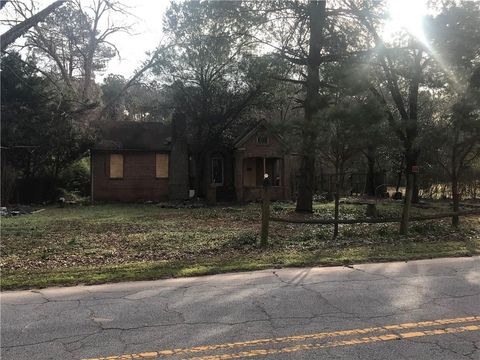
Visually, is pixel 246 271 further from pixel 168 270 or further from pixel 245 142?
pixel 245 142

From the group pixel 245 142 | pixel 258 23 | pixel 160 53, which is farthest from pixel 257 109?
pixel 258 23

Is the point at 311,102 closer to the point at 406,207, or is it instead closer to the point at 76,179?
the point at 406,207

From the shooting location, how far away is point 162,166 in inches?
1280

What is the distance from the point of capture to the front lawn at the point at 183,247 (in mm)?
9234

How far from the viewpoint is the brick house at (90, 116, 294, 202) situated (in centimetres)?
3072

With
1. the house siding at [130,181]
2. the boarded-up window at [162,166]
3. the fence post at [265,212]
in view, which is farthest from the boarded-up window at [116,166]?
the fence post at [265,212]

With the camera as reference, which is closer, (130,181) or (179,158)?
(179,158)

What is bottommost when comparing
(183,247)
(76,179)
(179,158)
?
(183,247)

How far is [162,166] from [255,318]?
27.1 metres

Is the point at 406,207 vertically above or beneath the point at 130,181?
beneath

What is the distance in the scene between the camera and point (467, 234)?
1441 centimetres

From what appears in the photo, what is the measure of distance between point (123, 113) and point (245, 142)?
29.2 meters

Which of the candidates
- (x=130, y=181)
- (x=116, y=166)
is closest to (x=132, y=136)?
(x=116, y=166)

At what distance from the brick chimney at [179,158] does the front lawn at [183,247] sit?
1214cm
